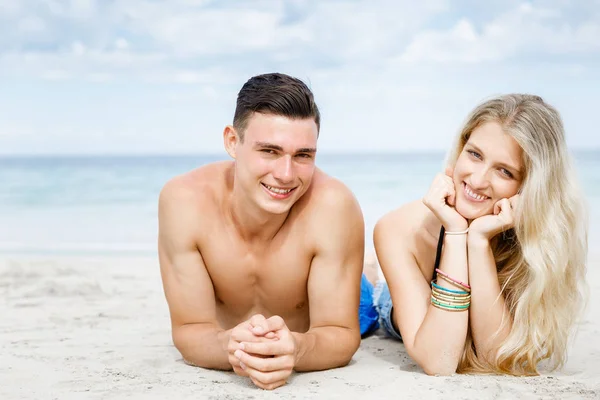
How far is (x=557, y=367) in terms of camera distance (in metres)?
4.48

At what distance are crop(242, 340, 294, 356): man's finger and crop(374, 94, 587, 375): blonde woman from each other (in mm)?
817

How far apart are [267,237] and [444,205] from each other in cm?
108

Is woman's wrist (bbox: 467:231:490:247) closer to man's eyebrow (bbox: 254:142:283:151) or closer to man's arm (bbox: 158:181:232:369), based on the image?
man's eyebrow (bbox: 254:142:283:151)

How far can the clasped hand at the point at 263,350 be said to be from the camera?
3.81 metres

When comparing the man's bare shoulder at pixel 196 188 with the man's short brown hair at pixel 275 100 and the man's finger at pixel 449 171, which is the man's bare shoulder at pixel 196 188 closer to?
the man's short brown hair at pixel 275 100

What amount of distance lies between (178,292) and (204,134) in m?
35.2

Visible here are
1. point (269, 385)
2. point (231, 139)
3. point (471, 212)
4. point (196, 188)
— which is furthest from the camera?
point (196, 188)

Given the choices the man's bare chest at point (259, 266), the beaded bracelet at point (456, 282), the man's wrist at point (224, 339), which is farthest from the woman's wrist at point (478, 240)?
the man's wrist at point (224, 339)

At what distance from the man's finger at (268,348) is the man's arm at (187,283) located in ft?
1.73

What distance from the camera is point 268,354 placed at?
152 inches

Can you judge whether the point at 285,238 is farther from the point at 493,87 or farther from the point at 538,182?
the point at 493,87

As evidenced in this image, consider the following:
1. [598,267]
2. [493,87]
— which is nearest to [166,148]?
[493,87]

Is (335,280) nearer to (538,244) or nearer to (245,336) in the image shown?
(245,336)

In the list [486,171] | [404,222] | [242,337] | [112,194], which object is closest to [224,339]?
[242,337]
